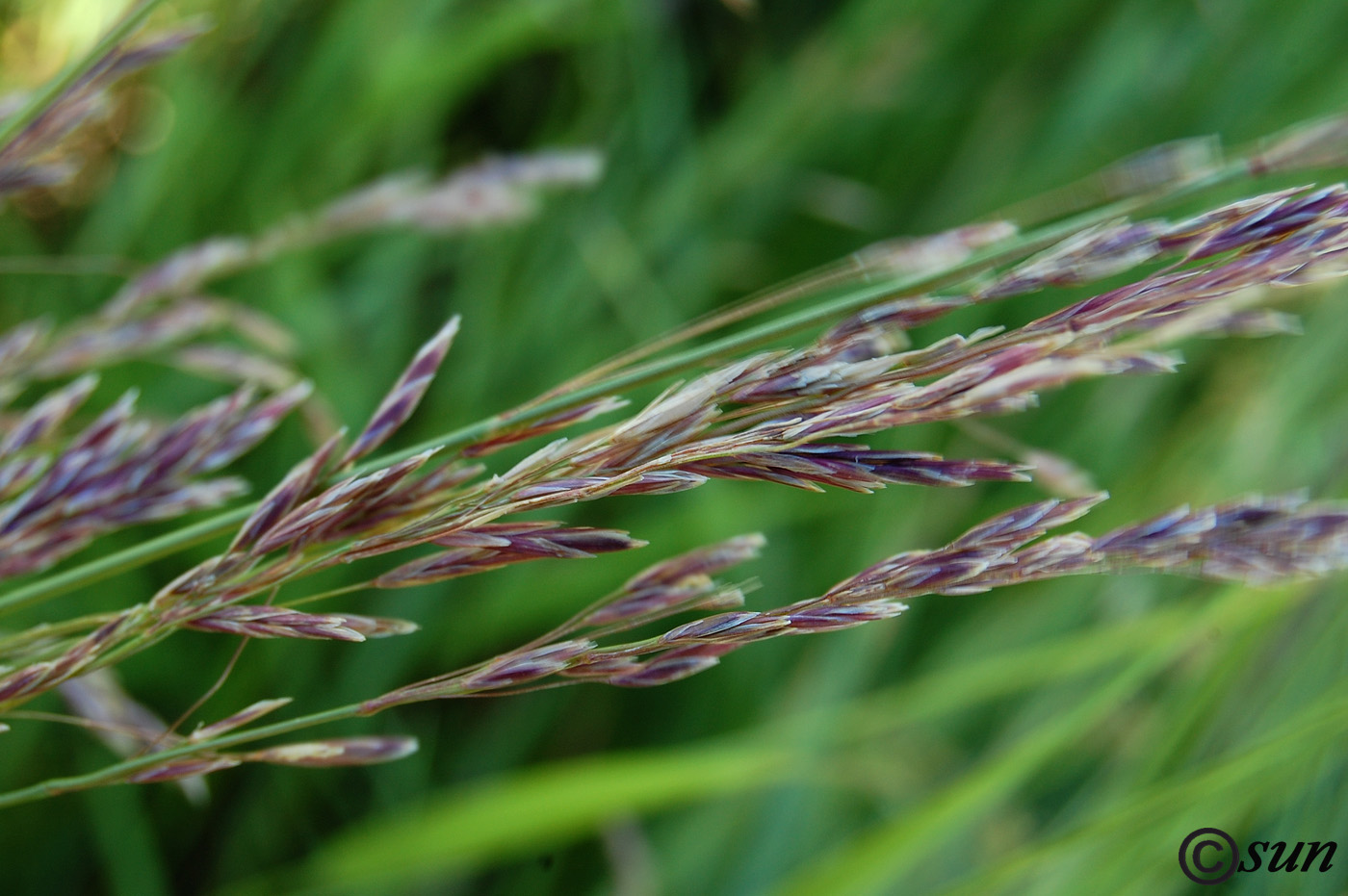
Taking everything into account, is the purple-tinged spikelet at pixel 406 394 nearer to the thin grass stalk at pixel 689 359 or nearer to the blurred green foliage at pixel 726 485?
the thin grass stalk at pixel 689 359

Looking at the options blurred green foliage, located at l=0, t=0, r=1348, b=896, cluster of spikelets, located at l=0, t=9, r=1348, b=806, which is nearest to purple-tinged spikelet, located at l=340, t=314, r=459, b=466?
cluster of spikelets, located at l=0, t=9, r=1348, b=806

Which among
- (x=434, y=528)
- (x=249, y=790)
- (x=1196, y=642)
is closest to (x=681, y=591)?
(x=434, y=528)

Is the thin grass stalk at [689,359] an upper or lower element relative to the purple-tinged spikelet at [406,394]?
lower

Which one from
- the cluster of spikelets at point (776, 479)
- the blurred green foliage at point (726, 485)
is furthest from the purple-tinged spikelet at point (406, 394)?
the blurred green foliage at point (726, 485)

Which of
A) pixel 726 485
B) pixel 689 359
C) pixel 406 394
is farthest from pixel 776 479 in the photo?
pixel 726 485

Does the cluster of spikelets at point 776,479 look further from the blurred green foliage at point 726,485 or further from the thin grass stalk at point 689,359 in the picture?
the blurred green foliage at point 726,485

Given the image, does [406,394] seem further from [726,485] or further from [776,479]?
[726,485]

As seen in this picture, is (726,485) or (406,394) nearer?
(406,394)

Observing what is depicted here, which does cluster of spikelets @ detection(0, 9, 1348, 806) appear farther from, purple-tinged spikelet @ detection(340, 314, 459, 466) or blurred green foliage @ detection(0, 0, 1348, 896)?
blurred green foliage @ detection(0, 0, 1348, 896)

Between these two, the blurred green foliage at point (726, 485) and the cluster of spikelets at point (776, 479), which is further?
the blurred green foliage at point (726, 485)

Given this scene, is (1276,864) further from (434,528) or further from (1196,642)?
(434,528)
